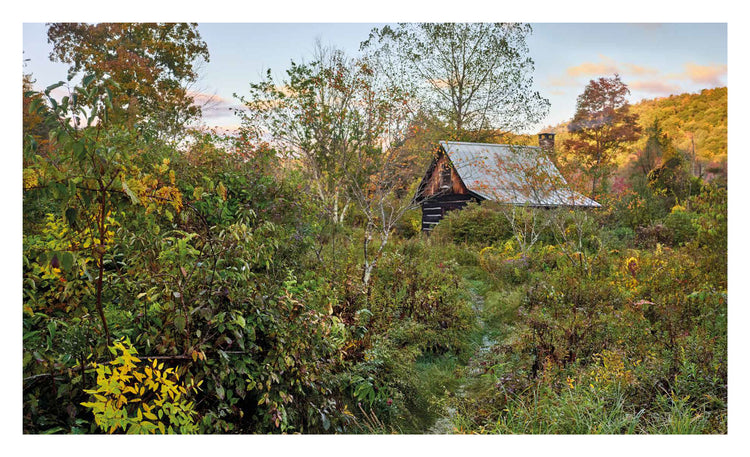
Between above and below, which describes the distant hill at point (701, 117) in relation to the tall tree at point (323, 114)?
below

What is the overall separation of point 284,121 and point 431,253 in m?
4.06

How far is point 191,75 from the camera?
8.15 m

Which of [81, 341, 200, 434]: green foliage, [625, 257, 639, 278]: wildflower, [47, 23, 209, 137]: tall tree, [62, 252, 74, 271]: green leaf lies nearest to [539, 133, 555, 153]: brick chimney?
[625, 257, 639, 278]: wildflower

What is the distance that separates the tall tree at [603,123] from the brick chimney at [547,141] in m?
1.34

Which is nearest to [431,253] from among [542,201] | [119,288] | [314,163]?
[542,201]

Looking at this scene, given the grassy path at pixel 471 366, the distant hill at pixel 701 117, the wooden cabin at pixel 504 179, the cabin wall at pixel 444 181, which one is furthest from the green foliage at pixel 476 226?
the distant hill at pixel 701 117

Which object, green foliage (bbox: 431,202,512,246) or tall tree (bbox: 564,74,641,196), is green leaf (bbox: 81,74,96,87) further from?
tall tree (bbox: 564,74,641,196)

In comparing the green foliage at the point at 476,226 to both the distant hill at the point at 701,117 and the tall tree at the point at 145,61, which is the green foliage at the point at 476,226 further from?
the tall tree at the point at 145,61

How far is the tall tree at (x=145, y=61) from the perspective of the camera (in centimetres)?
715

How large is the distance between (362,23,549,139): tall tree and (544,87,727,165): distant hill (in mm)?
2976

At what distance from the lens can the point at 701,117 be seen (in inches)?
202

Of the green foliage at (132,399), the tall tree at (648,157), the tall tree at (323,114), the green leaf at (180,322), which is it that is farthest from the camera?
the tall tree at (648,157)

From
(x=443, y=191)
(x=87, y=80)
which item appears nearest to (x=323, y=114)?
(x=443, y=191)

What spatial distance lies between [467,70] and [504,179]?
248 centimetres
